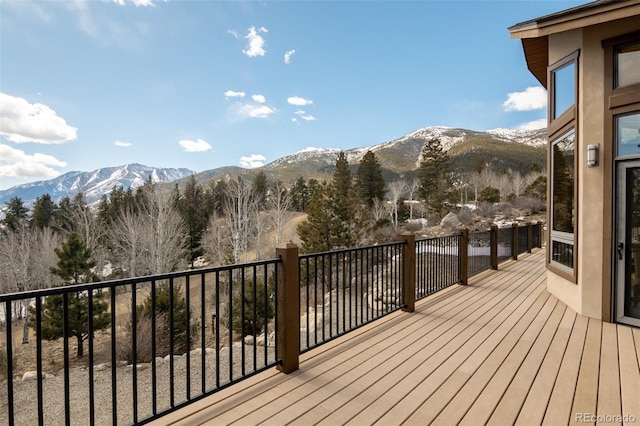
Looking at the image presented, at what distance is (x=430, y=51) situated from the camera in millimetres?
29484

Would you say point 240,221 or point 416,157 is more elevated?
point 416,157

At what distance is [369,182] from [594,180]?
3327 cm

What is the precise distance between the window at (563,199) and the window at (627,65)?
30.5 inches

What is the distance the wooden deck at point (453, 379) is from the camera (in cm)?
201

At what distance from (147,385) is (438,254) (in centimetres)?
814

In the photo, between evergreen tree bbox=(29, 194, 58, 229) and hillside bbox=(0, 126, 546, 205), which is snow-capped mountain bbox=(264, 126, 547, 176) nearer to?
hillside bbox=(0, 126, 546, 205)

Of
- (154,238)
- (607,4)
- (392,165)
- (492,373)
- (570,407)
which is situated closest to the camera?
(570,407)

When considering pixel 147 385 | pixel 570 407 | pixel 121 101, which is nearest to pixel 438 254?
pixel 570 407

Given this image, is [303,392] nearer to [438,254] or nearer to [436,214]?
[438,254]

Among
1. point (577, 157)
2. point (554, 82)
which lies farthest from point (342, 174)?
point (577, 157)

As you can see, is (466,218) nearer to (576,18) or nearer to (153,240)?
(153,240)

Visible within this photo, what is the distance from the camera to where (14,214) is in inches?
1223
